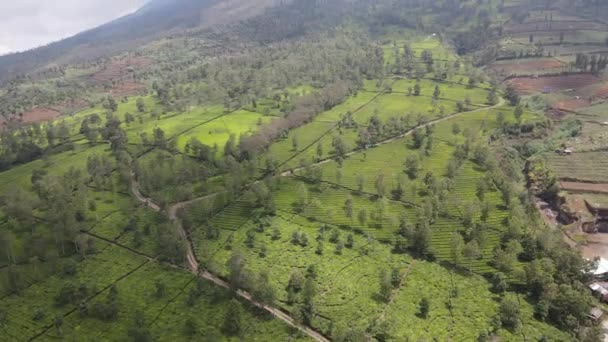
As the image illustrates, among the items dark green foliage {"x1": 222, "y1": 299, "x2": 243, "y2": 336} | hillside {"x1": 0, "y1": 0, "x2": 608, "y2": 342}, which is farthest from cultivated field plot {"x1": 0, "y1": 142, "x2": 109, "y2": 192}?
dark green foliage {"x1": 222, "y1": 299, "x2": 243, "y2": 336}

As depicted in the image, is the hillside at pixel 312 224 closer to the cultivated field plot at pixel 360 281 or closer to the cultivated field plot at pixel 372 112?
the cultivated field plot at pixel 360 281

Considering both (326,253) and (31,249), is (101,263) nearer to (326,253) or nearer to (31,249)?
(31,249)

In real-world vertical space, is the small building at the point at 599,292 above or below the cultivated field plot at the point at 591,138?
below

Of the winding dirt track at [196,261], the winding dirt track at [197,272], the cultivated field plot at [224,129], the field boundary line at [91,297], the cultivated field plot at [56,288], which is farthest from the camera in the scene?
the cultivated field plot at [224,129]

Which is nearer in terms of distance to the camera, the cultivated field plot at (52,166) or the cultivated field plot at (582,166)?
the cultivated field plot at (582,166)

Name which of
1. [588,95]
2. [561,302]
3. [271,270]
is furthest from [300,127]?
[588,95]

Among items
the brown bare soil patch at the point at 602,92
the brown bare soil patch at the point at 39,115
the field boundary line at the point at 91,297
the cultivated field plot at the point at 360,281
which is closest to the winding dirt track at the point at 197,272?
the cultivated field plot at the point at 360,281
